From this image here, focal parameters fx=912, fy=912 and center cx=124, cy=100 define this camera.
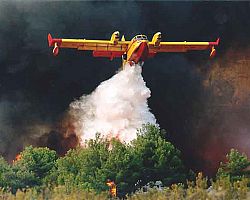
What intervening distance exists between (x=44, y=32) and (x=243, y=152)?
3.78 m

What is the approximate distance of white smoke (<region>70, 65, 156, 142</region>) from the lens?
14.8 meters

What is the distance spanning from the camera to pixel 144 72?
1486cm

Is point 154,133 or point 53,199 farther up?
point 154,133

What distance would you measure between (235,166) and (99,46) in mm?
2924

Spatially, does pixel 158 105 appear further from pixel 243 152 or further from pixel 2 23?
pixel 2 23

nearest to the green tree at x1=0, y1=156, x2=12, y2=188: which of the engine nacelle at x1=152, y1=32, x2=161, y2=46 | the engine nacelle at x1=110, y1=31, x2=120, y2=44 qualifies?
the engine nacelle at x1=110, y1=31, x2=120, y2=44

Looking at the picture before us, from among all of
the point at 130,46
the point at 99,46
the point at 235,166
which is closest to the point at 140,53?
the point at 130,46

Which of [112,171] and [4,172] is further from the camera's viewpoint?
[4,172]

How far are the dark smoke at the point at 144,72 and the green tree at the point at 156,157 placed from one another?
271mm

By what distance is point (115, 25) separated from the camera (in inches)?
582

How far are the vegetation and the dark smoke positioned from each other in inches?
10.5

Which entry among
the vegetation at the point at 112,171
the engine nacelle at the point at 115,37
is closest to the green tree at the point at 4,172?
the vegetation at the point at 112,171

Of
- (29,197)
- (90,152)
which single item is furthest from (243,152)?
(29,197)

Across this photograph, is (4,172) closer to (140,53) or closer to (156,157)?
(156,157)
